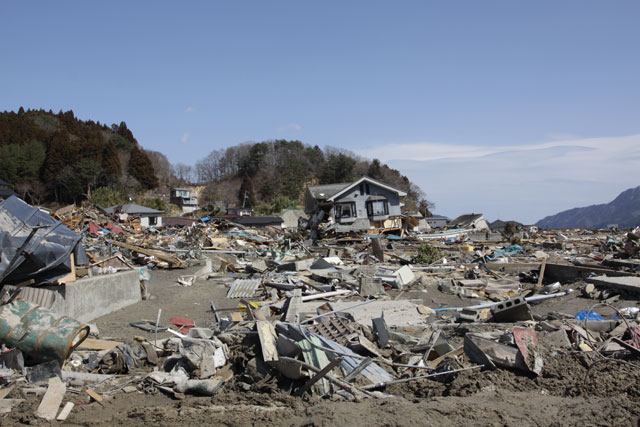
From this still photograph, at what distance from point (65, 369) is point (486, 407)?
5229 mm

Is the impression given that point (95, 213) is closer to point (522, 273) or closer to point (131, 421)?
point (522, 273)

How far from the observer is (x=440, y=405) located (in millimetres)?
4648

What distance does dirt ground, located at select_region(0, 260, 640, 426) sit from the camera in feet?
14.4

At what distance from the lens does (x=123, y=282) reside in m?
10.7

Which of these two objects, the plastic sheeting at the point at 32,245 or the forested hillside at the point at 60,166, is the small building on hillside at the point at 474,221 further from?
the plastic sheeting at the point at 32,245

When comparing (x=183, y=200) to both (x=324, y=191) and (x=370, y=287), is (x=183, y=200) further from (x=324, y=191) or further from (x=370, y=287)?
(x=370, y=287)

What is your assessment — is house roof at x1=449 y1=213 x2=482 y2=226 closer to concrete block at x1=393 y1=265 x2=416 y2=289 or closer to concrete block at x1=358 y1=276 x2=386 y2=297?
concrete block at x1=393 y1=265 x2=416 y2=289

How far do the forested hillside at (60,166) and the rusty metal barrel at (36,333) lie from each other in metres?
45.4

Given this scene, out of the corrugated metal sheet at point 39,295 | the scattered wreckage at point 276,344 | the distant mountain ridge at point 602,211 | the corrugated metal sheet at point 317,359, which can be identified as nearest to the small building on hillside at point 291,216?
the scattered wreckage at point 276,344

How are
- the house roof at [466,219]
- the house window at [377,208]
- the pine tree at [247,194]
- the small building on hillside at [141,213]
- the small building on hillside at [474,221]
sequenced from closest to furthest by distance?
the house window at [377,208]
the small building on hillside at [141,213]
the small building on hillside at [474,221]
the house roof at [466,219]
the pine tree at [247,194]

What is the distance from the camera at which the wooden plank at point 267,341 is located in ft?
19.0

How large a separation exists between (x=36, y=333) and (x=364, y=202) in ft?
114

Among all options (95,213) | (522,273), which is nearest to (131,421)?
(522,273)

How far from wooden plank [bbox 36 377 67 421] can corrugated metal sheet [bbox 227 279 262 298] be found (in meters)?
7.24
